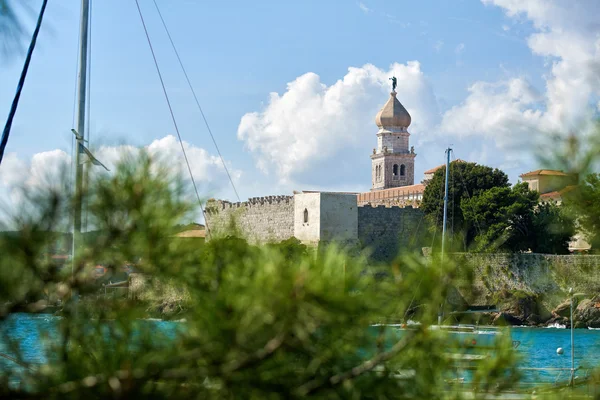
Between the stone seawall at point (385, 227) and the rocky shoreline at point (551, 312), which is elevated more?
the stone seawall at point (385, 227)

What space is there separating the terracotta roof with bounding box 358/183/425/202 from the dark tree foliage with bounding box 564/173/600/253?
38.2 m

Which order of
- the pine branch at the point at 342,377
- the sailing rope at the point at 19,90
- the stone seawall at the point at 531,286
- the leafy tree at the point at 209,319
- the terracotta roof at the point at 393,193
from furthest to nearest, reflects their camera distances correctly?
the terracotta roof at the point at 393,193 → the stone seawall at the point at 531,286 → the sailing rope at the point at 19,90 → the pine branch at the point at 342,377 → the leafy tree at the point at 209,319

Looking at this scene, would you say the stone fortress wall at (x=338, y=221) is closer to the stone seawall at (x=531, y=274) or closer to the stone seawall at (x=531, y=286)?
the stone seawall at (x=531, y=274)

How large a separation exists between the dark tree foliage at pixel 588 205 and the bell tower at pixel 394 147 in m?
46.8

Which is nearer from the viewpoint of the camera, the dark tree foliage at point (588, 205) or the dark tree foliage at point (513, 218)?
the dark tree foliage at point (588, 205)

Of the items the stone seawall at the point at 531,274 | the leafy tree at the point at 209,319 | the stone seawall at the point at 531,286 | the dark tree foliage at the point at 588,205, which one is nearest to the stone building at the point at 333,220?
the stone seawall at the point at 531,274

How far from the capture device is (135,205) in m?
1.90

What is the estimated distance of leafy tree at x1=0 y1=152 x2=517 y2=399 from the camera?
1.69 m

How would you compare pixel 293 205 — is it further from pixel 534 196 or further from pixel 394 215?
pixel 534 196

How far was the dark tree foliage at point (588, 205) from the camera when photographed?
2371 millimetres

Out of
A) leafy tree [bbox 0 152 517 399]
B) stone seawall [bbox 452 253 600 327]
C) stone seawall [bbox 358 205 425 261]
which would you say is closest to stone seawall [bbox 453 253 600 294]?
stone seawall [bbox 452 253 600 327]

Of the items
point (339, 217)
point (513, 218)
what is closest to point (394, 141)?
point (513, 218)

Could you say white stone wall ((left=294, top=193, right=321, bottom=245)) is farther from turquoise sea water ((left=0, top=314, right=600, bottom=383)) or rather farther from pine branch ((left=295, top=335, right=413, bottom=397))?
pine branch ((left=295, top=335, right=413, bottom=397))

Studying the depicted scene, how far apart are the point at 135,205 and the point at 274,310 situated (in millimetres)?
453
